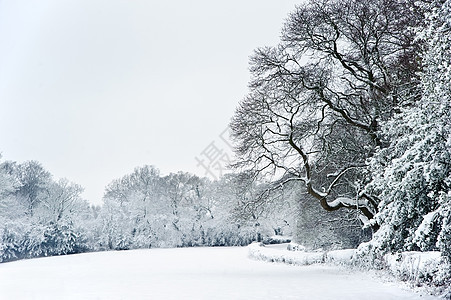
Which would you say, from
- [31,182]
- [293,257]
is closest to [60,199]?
[31,182]

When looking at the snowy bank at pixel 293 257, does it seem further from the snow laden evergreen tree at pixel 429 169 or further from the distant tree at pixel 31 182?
the distant tree at pixel 31 182

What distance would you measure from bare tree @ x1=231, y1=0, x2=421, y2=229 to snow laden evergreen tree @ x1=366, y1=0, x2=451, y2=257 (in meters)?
5.24

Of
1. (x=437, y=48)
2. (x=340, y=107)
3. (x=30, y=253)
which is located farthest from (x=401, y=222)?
(x=30, y=253)

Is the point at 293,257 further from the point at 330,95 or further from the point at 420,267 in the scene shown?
the point at 420,267

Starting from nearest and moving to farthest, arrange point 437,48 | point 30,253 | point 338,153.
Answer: point 437,48 → point 338,153 → point 30,253

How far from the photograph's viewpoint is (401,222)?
23.1 feet

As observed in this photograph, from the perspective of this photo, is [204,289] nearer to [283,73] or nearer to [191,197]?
[283,73]

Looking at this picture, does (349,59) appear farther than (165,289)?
Yes

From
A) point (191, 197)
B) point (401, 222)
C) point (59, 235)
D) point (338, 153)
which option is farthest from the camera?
point (191, 197)

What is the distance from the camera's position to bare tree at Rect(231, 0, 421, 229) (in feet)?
41.9

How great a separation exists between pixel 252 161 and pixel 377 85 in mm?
5431

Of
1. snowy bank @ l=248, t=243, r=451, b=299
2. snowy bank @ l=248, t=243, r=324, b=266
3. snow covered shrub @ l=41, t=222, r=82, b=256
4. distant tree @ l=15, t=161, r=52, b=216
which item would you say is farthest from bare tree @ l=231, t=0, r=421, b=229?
distant tree @ l=15, t=161, r=52, b=216

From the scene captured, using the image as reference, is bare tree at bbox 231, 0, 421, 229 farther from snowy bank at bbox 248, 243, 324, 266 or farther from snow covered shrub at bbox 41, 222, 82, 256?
snow covered shrub at bbox 41, 222, 82, 256

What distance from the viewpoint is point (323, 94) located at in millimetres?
13555
